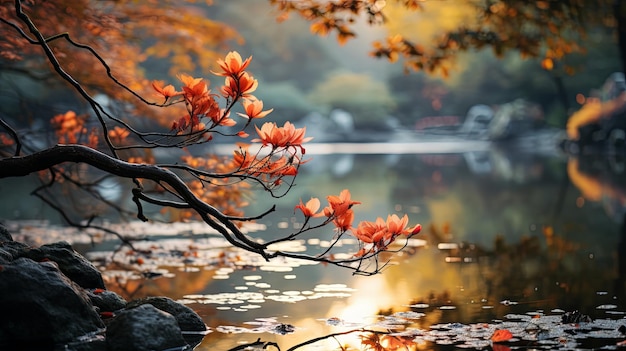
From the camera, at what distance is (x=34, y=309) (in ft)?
Result: 17.9

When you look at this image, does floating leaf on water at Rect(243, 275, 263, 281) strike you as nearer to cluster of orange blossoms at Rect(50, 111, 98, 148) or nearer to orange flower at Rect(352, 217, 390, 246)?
cluster of orange blossoms at Rect(50, 111, 98, 148)

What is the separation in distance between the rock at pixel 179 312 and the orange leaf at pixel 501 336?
1.76 metres

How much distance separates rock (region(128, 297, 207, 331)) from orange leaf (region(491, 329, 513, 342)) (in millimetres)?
1762

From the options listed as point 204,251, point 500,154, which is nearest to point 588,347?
point 204,251

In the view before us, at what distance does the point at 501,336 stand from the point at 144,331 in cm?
197

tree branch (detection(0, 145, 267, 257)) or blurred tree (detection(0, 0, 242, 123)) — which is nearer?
tree branch (detection(0, 145, 267, 257))

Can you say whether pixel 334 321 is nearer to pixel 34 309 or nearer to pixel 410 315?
pixel 410 315

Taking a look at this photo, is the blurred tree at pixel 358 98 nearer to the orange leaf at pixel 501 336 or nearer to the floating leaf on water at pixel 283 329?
the floating leaf on water at pixel 283 329

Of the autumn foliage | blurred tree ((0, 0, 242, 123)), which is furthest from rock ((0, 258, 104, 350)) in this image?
blurred tree ((0, 0, 242, 123))

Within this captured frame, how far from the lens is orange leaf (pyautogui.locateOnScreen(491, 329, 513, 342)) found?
5426mm

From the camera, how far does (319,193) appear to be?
16.2m

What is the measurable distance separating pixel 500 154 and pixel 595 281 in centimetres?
2316

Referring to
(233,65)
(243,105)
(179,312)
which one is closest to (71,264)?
(179,312)

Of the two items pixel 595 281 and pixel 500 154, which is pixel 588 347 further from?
pixel 500 154
